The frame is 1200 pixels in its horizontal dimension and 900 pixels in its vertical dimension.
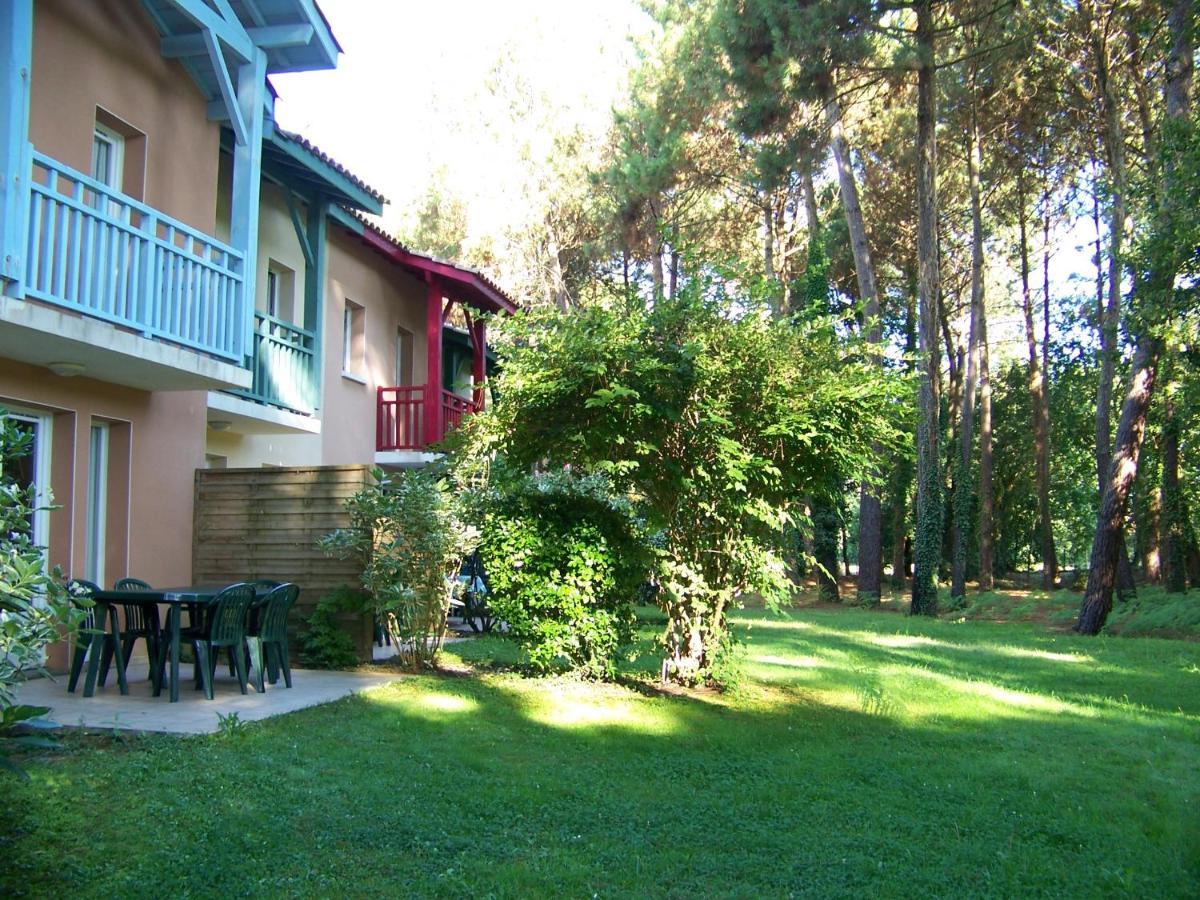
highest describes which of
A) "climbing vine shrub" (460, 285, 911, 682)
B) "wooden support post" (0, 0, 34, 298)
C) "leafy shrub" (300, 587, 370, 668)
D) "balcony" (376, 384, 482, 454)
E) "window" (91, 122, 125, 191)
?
"window" (91, 122, 125, 191)

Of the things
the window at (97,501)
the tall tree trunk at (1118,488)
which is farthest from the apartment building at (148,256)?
the tall tree trunk at (1118,488)

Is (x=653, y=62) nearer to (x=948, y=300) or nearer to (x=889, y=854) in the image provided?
(x=948, y=300)

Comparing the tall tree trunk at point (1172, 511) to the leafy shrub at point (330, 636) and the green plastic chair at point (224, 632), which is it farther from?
the green plastic chair at point (224, 632)

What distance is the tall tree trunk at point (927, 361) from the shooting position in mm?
19562

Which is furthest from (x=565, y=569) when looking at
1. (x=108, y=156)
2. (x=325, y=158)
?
(x=325, y=158)

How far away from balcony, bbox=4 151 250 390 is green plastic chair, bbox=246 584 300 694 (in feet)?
8.42

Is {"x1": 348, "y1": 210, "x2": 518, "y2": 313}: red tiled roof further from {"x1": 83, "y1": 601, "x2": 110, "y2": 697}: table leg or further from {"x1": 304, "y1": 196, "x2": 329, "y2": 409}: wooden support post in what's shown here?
{"x1": 83, "y1": 601, "x2": 110, "y2": 697}: table leg

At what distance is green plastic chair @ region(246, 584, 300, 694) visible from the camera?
25.9ft

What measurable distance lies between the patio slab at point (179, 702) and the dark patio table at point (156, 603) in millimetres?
109

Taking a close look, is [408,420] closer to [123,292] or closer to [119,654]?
[123,292]

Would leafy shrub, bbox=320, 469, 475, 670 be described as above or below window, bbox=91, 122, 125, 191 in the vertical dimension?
below

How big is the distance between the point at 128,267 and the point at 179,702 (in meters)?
3.96

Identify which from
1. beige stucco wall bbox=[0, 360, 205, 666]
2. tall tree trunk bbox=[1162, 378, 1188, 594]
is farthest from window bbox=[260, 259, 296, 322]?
tall tree trunk bbox=[1162, 378, 1188, 594]

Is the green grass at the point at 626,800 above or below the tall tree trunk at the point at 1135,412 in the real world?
below
